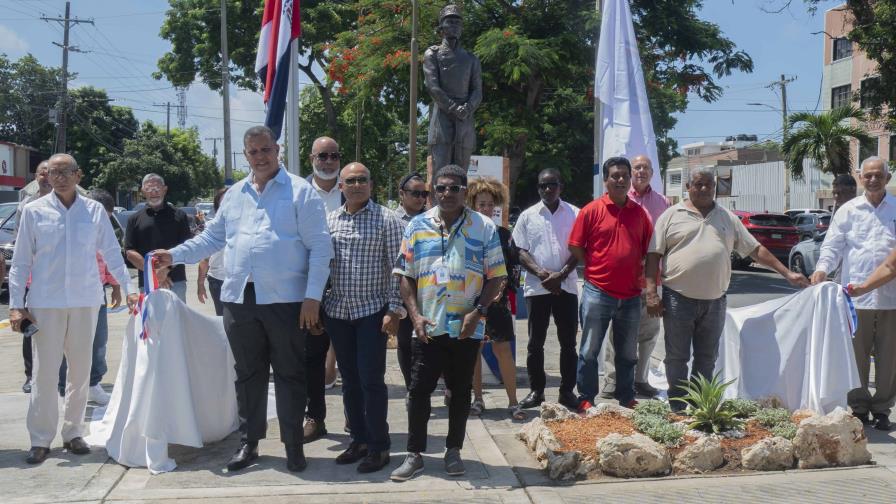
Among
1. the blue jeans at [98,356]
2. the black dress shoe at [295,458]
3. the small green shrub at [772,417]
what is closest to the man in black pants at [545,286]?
the small green shrub at [772,417]

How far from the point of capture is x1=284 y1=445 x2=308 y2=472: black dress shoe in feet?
17.3

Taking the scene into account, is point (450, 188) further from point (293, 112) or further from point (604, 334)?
point (293, 112)

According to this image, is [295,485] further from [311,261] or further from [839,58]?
[839,58]

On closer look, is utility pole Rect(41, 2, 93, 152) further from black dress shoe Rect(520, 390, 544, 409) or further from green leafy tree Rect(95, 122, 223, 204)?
black dress shoe Rect(520, 390, 544, 409)

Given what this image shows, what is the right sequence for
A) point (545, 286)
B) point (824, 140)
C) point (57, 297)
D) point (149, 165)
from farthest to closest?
point (149, 165) → point (824, 140) → point (545, 286) → point (57, 297)

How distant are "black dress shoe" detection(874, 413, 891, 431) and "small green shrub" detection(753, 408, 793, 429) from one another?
95 centimetres

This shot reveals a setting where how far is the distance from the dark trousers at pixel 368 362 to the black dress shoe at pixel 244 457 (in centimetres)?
71

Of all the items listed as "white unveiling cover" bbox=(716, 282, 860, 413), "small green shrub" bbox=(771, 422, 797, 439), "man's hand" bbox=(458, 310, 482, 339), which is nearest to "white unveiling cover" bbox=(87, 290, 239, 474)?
"man's hand" bbox=(458, 310, 482, 339)

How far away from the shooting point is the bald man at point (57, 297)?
5598mm

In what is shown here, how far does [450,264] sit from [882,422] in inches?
139

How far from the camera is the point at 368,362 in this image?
528 centimetres

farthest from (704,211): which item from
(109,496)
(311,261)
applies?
(109,496)

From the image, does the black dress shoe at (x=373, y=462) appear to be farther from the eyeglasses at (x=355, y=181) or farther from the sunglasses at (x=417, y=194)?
the sunglasses at (x=417, y=194)

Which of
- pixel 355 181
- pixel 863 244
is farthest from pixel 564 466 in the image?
pixel 863 244
